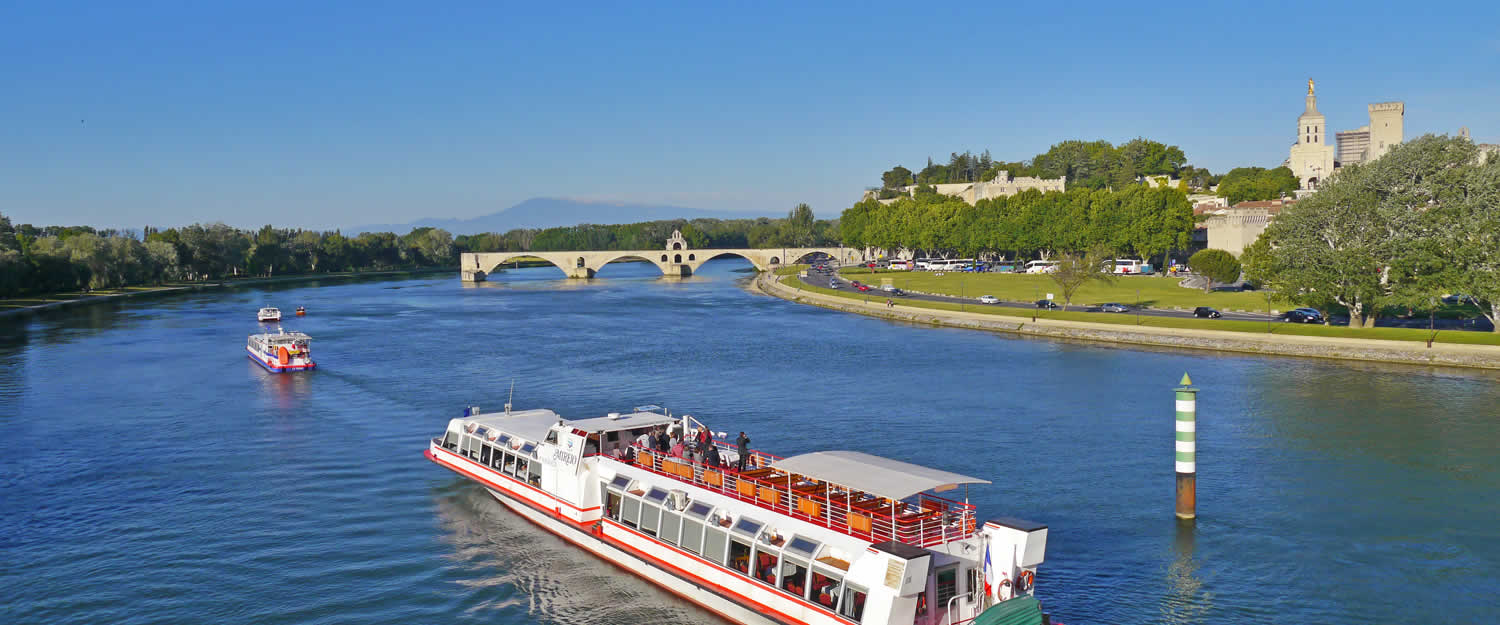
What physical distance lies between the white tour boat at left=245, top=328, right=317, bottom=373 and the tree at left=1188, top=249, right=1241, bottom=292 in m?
87.2

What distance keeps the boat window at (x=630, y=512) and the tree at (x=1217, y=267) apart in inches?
3741

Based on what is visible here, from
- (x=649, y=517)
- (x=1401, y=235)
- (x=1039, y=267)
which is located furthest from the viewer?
(x=1039, y=267)

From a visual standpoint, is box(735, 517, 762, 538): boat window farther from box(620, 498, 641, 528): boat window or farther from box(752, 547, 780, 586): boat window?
box(620, 498, 641, 528): boat window

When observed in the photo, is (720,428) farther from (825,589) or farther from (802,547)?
(825,589)

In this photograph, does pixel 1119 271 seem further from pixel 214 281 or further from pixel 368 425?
pixel 214 281

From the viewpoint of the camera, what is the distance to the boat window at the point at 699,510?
26.4 metres

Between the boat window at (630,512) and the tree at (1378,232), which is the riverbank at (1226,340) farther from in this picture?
the boat window at (630,512)

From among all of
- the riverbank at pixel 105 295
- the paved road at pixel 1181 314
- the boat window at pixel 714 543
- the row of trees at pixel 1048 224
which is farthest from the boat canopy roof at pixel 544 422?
the riverbank at pixel 105 295

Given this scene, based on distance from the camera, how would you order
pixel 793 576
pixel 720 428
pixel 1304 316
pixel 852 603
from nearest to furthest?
1. pixel 852 603
2. pixel 793 576
3. pixel 720 428
4. pixel 1304 316

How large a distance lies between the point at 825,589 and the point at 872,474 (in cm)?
283

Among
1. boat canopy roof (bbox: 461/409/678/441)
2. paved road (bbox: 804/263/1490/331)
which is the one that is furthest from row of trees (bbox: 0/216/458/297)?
boat canopy roof (bbox: 461/409/678/441)

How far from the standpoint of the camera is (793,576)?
23.6m

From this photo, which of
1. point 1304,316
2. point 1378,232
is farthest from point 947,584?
point 1304,316

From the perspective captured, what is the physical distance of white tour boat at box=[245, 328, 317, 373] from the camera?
66812mm
